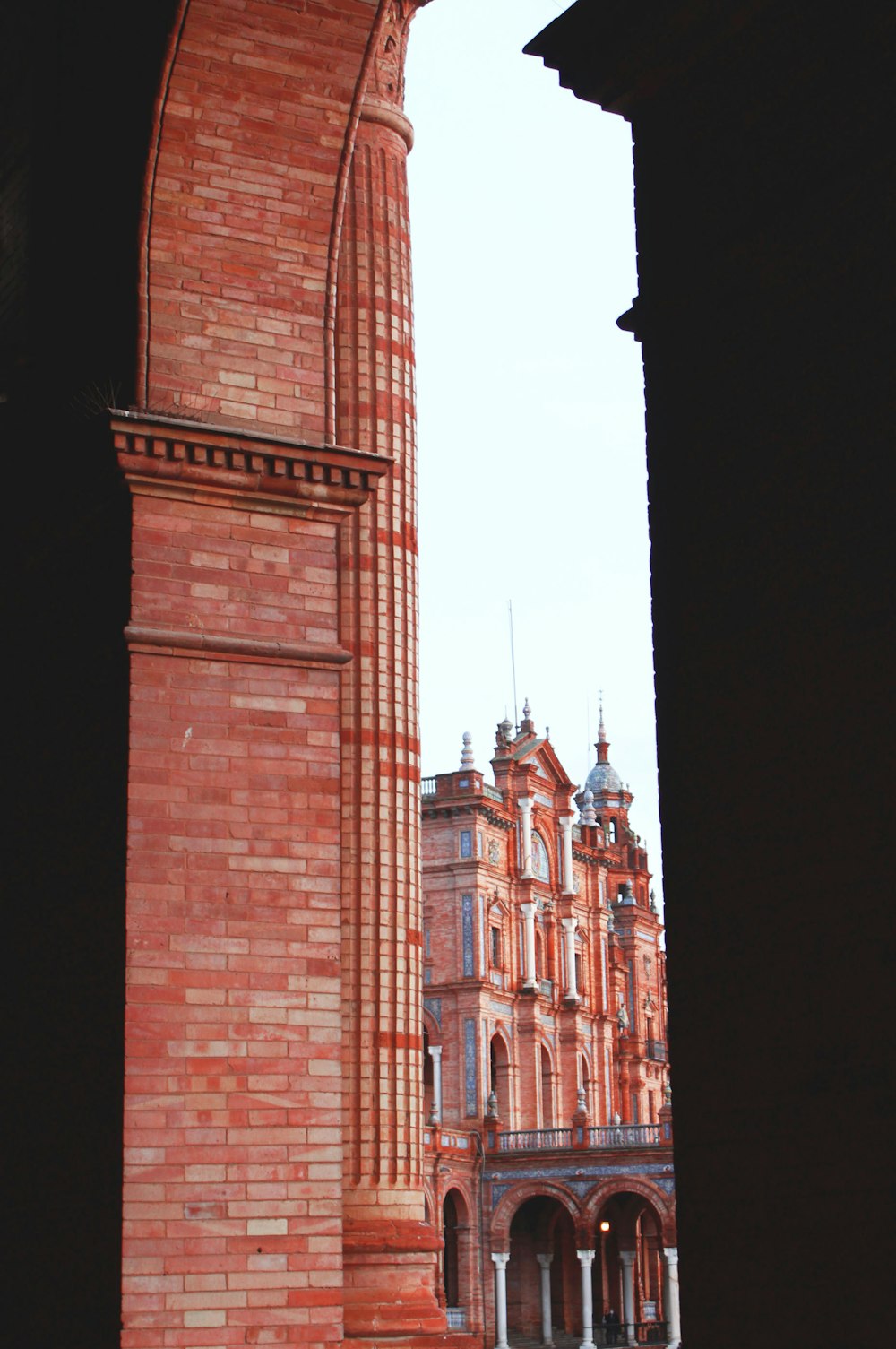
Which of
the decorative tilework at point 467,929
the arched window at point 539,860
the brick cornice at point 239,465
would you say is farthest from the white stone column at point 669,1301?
the brick cornice at point 239,465

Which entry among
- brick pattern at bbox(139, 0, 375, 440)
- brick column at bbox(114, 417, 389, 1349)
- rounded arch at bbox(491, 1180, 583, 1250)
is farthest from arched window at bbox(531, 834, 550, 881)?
brick column at bbox(114, 417, 389, 1349)

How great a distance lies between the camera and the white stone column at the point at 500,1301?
53.4 meters

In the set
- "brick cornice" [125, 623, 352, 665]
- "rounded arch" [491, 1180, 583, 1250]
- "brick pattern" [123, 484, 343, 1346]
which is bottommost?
"rounded arch" [491, 1180, 583, 1250]

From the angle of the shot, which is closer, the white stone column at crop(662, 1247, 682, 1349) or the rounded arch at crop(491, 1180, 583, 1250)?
the white stone column at crop(662, 1247, 682, 1349)

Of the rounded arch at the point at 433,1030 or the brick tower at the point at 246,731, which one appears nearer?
the brick tower at the point at 246,731

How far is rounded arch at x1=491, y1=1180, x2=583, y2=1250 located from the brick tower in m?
45.9

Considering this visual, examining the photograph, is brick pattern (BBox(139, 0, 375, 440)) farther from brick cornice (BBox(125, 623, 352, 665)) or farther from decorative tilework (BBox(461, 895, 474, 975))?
decorative tilework (BBox(461, 895, 474, 975))

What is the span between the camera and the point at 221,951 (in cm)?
842

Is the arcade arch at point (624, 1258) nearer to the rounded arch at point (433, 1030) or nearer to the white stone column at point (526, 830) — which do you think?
the rounded arch at point (433, 1030)

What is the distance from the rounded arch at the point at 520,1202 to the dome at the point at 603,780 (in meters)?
23.2

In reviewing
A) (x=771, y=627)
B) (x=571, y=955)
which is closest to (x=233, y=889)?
(x=771, y=627)

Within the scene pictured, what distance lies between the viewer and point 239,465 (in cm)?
888

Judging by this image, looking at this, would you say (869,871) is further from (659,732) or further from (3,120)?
(3,120)

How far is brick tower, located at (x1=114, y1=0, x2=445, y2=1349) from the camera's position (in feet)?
26.7
